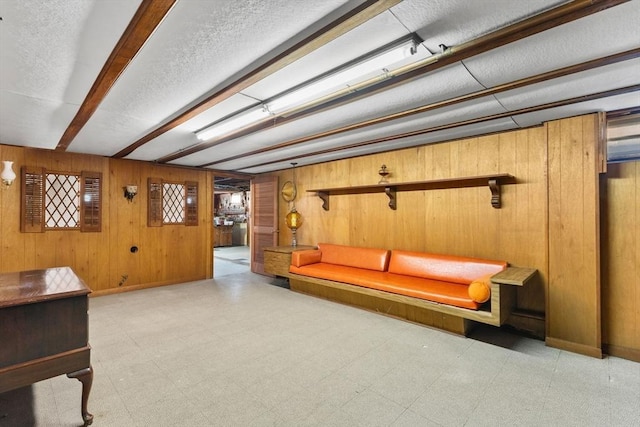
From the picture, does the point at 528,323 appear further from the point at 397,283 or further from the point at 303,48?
the point at 303,48

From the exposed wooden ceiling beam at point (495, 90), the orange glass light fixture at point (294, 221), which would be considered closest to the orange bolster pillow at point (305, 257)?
the orange glass light fixture at point (294, 221)

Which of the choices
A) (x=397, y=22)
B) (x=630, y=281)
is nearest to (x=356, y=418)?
(x=397, y=22)

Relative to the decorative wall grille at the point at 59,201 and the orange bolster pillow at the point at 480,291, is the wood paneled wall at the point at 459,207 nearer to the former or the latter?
the orange bolster pillow at the point at 480,291

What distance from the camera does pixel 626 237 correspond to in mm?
2557

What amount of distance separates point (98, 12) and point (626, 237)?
4.01 metres

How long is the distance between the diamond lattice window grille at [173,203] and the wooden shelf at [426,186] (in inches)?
99.8

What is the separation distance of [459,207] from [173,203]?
468 centimetres

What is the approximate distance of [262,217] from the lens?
6.21 metres

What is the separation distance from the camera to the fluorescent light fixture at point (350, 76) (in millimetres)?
1555

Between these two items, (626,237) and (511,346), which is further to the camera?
(511,346)

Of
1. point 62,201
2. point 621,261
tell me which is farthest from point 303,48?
point 62,201

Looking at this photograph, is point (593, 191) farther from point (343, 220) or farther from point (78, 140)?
point (78, 140)

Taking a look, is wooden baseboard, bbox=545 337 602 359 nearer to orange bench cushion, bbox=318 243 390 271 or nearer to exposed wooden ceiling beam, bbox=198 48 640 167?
orange bench cushion, bbox=318 243 390 271

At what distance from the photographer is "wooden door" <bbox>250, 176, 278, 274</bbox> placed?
5926 millimetres
